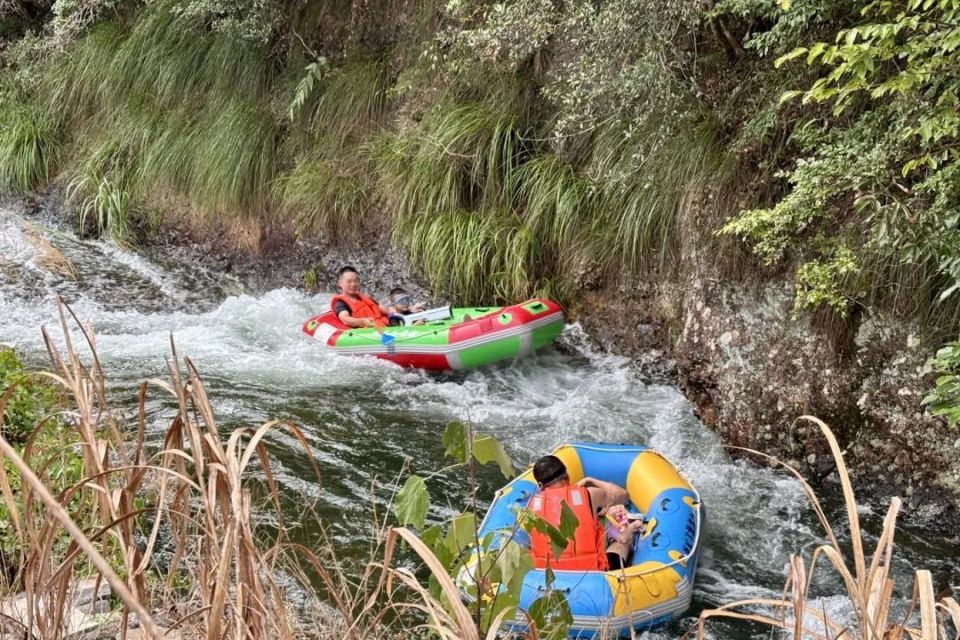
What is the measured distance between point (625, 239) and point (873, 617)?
5.78m

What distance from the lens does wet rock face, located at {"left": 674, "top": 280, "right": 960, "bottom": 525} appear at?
5.19 meters

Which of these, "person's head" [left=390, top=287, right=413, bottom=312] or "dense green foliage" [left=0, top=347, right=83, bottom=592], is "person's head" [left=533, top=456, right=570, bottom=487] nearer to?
"dense green foliage" [left=0, top=347, right=83, bottom=592]

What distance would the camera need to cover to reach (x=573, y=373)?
25.3ft

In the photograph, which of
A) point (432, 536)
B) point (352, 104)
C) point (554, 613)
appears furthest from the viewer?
point (352, 104)

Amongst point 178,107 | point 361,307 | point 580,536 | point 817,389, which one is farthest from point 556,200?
point 178,107

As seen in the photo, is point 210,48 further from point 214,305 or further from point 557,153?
point 557,153

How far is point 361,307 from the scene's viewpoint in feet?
28.4

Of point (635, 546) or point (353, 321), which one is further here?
point (353, 321)

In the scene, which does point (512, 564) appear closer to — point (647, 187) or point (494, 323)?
point (647, 187)

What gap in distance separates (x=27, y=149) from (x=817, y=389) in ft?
34.3

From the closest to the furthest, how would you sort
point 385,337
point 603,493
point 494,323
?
point 603,493, point 494,323, point 385,337

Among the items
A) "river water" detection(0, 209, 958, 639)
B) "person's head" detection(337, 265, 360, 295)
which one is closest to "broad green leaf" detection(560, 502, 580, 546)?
"river water" detection(0, 209, 958, 639)

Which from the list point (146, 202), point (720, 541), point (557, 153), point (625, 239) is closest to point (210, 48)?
point (146, 202)

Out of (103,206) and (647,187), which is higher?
(647,187)
